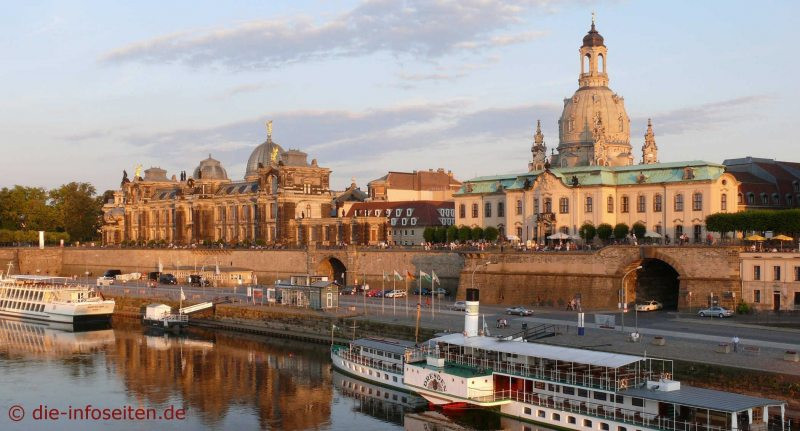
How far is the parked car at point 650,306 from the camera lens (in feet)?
206

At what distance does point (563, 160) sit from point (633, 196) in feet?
116

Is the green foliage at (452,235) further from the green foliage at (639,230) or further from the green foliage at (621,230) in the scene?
the green foliage at (639,230)

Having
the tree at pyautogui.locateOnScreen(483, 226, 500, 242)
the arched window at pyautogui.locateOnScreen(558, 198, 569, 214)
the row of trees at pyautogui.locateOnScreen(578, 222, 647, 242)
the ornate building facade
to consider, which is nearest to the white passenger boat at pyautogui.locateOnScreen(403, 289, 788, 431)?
the row of trees at pyautogui.locateOnScreen(578, 222, 647, 242)

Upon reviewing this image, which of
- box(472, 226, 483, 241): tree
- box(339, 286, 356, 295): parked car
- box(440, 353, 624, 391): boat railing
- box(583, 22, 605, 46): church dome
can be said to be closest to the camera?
box(440, 353, 624, 391): boat railing

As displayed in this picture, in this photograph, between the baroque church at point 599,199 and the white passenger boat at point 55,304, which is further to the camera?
the white passenger boat at point 55,304

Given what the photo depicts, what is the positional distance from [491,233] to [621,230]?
13793 mm

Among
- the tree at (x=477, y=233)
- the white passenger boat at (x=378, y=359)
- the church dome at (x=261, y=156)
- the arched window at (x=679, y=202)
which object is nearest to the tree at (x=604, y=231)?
the arched window at (x=679, y=202)

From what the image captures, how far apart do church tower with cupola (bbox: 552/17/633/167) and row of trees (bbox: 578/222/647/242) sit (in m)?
31.9

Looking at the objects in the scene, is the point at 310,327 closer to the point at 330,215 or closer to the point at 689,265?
the point at 689,265

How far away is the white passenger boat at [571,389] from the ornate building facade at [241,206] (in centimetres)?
6269

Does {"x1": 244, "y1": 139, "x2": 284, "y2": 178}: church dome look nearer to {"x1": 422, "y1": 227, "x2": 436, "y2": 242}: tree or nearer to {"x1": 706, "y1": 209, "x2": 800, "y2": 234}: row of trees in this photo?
{"x1": 422, "y1": 227, "x2": 436, "y2": 242}: tree

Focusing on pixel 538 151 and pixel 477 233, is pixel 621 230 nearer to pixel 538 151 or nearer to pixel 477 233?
pixel 477 233

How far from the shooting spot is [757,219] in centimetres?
6291

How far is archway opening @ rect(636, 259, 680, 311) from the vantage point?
213 feet
